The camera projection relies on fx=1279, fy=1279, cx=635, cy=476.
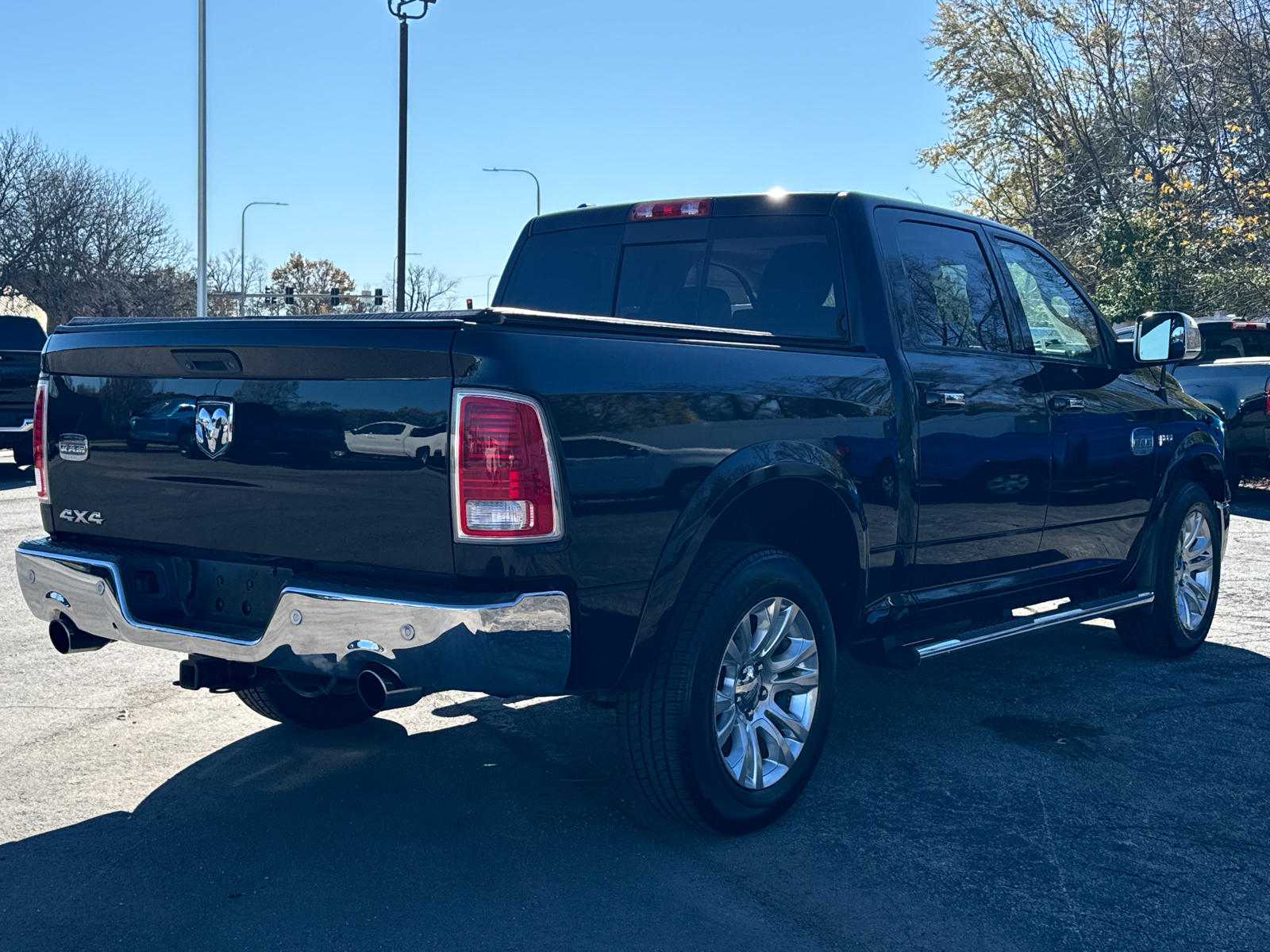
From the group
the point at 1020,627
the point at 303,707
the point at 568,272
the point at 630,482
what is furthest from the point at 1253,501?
the point at 630,482

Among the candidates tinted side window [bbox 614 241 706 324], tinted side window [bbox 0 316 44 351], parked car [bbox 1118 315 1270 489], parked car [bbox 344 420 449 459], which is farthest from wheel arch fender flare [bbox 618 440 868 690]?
tinted side window [bbox 0 316 44 351]

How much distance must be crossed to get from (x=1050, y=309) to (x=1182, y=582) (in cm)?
167

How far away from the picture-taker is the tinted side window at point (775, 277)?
4.60 metres

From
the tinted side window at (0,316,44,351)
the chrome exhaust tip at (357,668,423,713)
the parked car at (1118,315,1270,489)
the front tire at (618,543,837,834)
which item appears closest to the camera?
the chrome exhaust tip at (357,668,423,713)

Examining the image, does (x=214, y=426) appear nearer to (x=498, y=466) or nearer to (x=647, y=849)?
(x=498, y=466)

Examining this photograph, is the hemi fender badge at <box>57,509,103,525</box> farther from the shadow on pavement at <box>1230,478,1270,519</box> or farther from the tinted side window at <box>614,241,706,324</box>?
the shadow on pavement at <box>1230,478,1270,519</box>

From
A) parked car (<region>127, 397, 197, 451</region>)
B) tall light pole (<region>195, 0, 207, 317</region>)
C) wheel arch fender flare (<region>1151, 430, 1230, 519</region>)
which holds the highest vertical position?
tall light pole (<region>195, 0, 207, 317</region>)

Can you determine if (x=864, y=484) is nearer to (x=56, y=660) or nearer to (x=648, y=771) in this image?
(x=648, y=771)

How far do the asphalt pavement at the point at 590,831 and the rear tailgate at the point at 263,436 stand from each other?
0.87 meters

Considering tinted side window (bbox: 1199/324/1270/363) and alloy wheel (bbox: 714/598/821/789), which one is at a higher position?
tinted side window (bbox: 1199/324/1270/363)

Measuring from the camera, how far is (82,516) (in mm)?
3926

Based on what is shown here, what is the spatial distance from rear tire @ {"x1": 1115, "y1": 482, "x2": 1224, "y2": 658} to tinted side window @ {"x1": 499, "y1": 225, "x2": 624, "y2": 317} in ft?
9.53

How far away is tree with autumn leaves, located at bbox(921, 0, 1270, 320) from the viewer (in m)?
23.0

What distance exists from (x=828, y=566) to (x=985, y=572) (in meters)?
0.89
